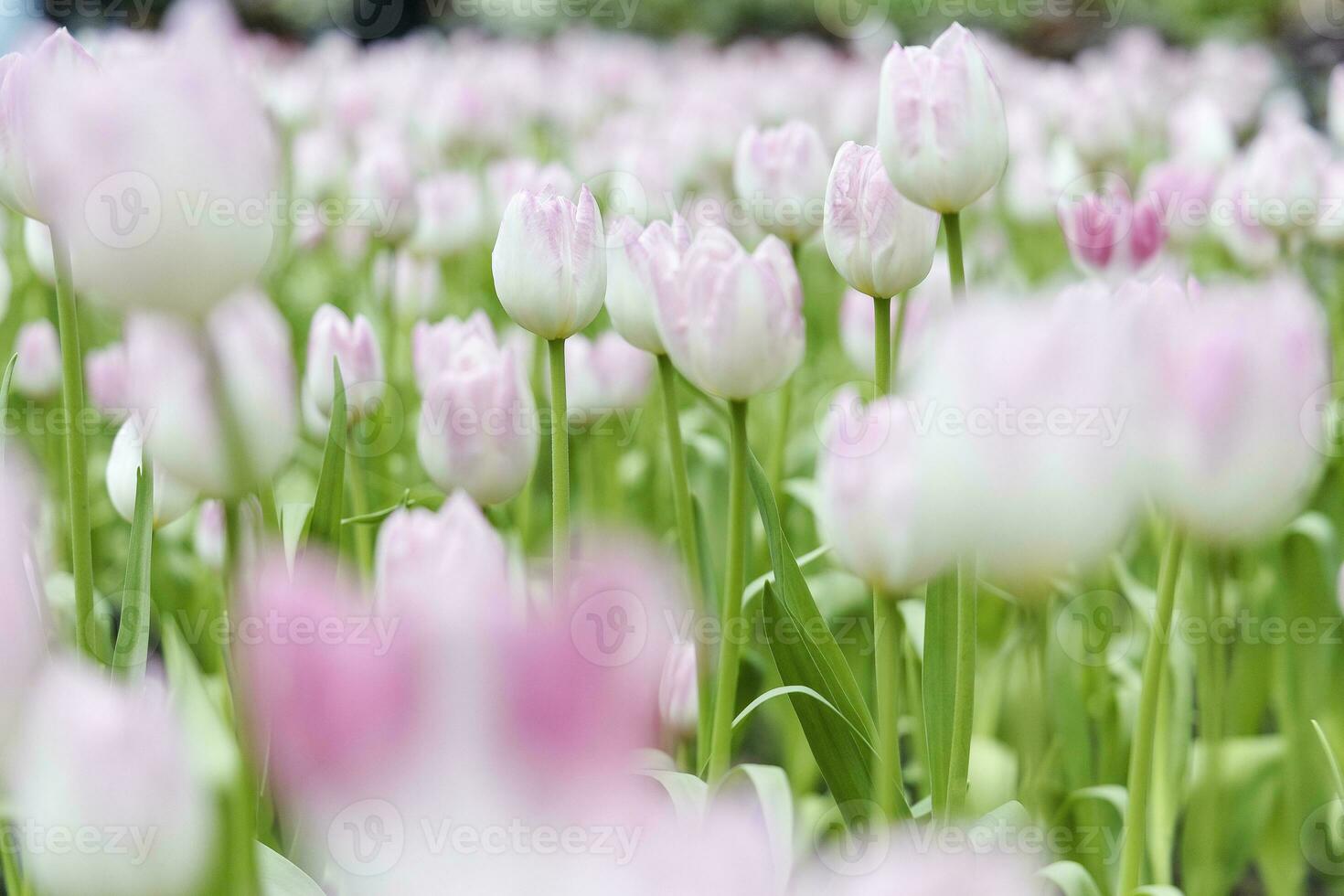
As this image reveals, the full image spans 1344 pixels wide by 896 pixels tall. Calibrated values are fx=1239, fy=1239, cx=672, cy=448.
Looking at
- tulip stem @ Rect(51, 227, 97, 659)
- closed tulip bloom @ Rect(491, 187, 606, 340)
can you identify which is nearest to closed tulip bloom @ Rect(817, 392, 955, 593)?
closed tulip bloom @ Rect(491, 187, 606, 340)

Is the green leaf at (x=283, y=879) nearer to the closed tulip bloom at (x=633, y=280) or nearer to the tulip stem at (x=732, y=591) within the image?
the tulip stem at (x=732, y=591)

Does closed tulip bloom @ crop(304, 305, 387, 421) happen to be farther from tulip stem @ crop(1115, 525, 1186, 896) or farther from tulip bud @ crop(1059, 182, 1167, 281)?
tulip bud @ crop(1059, 182, 1167, 281)

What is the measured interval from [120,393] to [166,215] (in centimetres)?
119

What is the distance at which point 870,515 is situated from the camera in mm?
592

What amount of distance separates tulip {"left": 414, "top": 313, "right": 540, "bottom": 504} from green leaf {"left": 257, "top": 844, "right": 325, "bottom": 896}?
299 mm

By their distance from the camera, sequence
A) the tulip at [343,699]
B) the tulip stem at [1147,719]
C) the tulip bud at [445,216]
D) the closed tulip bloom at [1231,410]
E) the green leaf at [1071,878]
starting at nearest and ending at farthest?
1. the tulip at [343,699]
2. the closed tulip bloom at [1231,410]
3. the tulip stem at [1147,719]
4. the green leaf at [1071,878]
5. the tulip bud at [445,216]

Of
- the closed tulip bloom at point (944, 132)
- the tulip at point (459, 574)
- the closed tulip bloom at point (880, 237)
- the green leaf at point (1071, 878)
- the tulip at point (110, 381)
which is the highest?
the closed tulip bloom at point (944, 132)

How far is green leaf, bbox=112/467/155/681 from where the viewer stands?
67cm

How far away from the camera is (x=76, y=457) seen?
753mm

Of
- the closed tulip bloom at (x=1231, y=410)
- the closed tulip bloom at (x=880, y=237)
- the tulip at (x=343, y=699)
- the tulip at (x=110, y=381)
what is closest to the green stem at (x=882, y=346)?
the closed tulip bloom at (x=880, y=237)

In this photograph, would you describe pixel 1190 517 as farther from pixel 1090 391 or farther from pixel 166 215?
pixel 166 215

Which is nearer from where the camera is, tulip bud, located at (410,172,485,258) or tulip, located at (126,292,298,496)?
tulip, located at (126,292,298,496)

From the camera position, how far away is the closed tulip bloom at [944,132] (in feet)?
2.46

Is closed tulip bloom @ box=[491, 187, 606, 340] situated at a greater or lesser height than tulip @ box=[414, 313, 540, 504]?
greater
